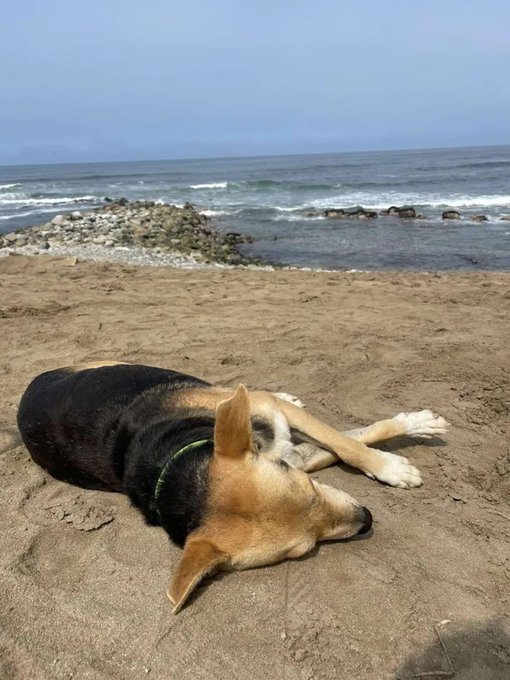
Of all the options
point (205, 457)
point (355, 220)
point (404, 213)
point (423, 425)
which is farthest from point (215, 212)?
point (205, 457)

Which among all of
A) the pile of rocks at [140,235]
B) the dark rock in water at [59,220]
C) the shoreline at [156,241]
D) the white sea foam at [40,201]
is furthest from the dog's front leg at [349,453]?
the white sea foam at [40,201]

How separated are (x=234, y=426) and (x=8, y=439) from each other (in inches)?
110

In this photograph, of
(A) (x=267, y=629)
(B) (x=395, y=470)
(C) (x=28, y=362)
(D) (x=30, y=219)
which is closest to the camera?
(A) (x=267, y=629)

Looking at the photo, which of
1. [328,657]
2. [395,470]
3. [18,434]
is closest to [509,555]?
[395,470]

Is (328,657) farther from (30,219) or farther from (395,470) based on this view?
(30,219)

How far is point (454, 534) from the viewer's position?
323cm

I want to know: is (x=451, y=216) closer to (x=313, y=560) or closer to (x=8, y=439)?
(x=8, y=439)

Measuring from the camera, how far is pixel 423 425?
4.18 meters

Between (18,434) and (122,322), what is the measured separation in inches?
118

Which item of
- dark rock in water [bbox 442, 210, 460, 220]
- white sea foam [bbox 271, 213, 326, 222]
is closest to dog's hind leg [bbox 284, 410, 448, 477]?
dark rock in water [bbox 442, 210, 460, 220]

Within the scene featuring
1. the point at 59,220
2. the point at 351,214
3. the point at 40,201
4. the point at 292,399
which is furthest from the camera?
the point at 40,201

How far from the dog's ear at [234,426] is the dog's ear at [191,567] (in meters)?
0.48

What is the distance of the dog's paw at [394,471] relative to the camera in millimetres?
3715

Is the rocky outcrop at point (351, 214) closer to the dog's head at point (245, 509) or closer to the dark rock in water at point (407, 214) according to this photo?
the dark rock in water at point (407, 214)
